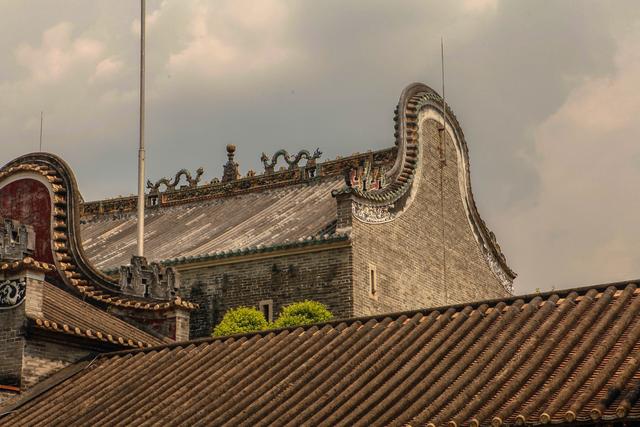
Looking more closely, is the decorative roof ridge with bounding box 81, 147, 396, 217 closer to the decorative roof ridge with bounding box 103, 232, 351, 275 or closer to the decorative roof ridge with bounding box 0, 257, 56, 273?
the decorative roof ridge with bounding box 103, 232, 351, 275

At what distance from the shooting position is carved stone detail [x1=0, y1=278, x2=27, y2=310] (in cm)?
2306

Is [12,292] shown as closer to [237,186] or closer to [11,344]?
[11,344]

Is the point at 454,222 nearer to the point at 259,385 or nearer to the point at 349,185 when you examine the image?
the point at 349,185

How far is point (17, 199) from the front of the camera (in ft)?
91.9

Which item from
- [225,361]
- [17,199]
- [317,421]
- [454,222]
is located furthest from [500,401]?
[454,222]

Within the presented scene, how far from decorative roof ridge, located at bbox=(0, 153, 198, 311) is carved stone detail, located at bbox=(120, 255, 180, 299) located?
246 millimetres

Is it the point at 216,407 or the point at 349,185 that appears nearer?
the point at 216,407

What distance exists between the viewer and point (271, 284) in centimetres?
3744

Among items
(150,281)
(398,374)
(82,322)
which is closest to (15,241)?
(82,322)

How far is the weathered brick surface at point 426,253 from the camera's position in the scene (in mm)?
37062

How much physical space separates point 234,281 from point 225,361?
57.2 ft

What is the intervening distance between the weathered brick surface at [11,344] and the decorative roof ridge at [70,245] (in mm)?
3521

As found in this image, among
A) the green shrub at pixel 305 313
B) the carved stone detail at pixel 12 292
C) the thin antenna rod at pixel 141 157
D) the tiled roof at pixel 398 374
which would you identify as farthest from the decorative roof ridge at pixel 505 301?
the green shrub at pixel 305 313

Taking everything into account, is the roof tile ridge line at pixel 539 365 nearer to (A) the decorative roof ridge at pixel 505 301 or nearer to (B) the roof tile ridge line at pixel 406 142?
(A) the decorative roof ridge at pixel 505 301
